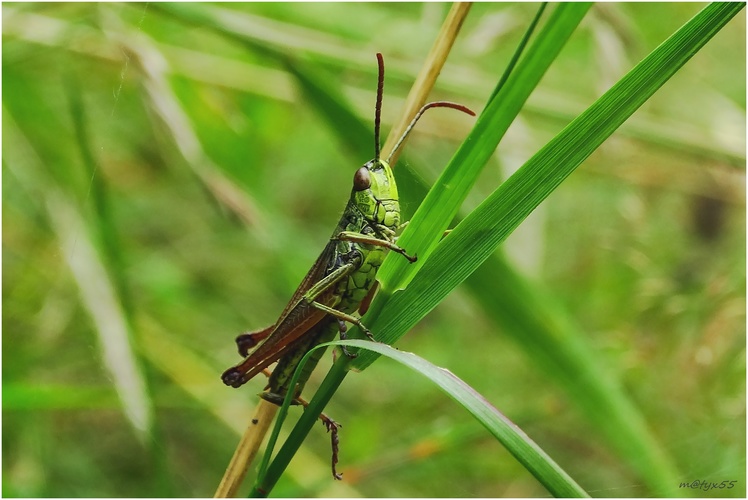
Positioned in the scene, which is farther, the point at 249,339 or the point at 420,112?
the point at 249,339

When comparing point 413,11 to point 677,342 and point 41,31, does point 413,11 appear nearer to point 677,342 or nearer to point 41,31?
point 41,31

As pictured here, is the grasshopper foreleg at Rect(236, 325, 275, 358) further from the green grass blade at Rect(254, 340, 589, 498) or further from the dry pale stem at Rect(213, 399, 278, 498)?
the green grass blade at Rect(254, 340, 589, 498)

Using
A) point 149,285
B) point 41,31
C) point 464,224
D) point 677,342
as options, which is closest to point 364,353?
point 464,224

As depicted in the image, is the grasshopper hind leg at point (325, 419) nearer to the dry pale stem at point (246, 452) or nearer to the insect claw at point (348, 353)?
the dry pale stem at point (246, 452)

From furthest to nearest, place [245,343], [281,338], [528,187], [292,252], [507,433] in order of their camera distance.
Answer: [292,252] → [245,343] → [281,338] → [528,187] → [507,433]

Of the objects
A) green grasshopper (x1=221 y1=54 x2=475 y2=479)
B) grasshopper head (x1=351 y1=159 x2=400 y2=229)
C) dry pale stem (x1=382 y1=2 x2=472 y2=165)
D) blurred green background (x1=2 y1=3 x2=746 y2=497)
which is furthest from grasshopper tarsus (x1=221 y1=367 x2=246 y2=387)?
dry pale stem (x1=382 y1=2 x2=472 y2=165)

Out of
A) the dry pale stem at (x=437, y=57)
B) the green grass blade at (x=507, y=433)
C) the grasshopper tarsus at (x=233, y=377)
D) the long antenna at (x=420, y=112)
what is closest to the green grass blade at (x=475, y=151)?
the green grass blade at (x=507, y=433)

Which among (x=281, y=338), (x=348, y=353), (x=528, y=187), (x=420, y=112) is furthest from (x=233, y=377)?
(x=528, y=187)

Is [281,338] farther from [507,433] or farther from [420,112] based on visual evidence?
[507,433]
